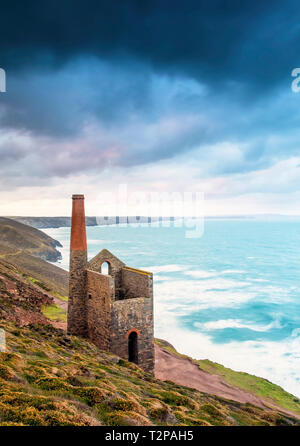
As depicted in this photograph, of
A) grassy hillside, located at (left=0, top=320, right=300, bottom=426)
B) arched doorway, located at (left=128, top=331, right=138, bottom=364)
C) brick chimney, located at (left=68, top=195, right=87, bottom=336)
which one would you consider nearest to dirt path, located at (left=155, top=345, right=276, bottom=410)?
arched doorway, located at (left=128, top=331, right=138, bottom=364)

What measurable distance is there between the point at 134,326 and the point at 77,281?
5.26 m

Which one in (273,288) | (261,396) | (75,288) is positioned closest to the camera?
(75,288)

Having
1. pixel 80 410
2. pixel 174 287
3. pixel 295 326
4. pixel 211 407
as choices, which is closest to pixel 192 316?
pixel 295 326

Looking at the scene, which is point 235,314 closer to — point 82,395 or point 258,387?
point 258,387

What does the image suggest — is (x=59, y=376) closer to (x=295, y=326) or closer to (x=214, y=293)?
(x=295, y=326)

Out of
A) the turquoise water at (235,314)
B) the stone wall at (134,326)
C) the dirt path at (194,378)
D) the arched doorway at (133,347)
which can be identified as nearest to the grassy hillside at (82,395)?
the stone wall at (134,326)

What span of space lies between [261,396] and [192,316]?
26.7 metres

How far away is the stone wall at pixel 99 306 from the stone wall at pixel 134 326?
19.3 inches

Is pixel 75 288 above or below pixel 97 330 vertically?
above

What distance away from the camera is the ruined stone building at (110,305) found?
1981cm

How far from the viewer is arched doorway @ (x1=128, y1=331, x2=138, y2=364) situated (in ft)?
67.3

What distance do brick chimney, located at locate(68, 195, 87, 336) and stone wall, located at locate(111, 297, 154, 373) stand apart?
369 cm
